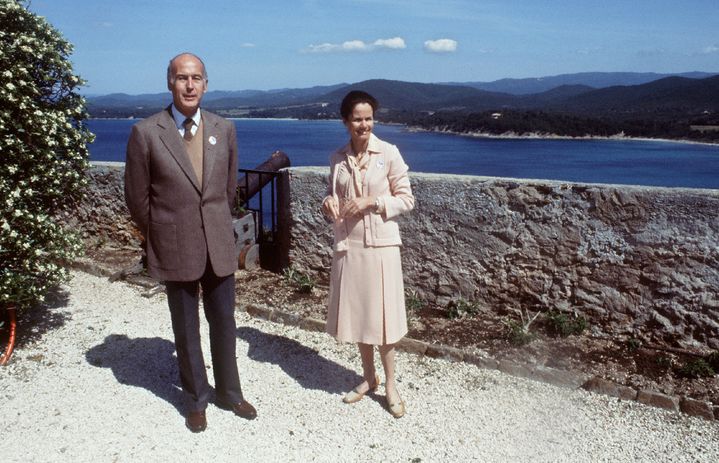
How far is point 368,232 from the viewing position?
3.29 m

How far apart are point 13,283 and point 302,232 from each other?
9.22ft

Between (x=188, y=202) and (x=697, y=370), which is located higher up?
(x=188, y=202)

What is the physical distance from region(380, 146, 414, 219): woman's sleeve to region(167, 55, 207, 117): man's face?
1202 mm

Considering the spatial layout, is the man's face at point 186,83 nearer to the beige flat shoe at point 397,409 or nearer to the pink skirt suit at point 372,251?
the pink skirt suit at point 372,251

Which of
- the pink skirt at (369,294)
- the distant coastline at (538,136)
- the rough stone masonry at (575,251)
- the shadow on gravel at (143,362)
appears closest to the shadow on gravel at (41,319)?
the shadow on gravel at (143,362)

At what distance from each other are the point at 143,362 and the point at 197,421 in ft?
4.04

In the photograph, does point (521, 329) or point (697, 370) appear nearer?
point (697, 370)

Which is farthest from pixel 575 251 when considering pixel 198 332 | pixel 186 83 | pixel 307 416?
pixel 186 83

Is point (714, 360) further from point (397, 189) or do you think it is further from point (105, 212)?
point (105, 212)

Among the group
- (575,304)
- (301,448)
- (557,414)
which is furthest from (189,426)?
(575,304)

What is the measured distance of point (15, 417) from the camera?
3479mm

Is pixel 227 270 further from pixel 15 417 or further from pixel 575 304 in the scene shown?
pixel 575 304

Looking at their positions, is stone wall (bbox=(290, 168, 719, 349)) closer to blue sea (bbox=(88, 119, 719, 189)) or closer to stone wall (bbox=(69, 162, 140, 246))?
stone wall (bbox=(69, 162, 140, 246))

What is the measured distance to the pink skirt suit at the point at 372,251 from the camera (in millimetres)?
3295
